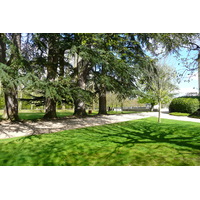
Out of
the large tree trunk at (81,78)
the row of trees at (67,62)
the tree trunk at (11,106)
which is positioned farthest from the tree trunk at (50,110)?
the tree trunk at (11,106)

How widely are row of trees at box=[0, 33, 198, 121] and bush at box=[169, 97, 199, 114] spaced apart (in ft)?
24.6

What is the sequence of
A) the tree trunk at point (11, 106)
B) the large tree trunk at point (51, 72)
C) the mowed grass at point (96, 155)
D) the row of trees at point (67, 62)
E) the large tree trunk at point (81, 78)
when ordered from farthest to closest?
1. the large tree trunk at point (81, 78)
2. the large tree trunk at point (51, 72)
3. the tree trunk at point (11, 106)
4. the row of trees at point (67, 62)
5. the mowed grass at point (96, 155)

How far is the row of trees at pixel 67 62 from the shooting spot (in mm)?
7367

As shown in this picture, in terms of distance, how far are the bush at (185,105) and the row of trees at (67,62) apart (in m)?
7.50

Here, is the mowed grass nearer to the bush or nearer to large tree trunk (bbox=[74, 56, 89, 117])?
large tree trunk (bbox=[74, 56, 89, 117])

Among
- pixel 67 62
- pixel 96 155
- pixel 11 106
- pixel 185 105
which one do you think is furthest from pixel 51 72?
pixel 185 105

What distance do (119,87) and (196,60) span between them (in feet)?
17.4

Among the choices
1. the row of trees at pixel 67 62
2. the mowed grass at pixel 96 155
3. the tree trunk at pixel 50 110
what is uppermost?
the row of trees at pixel 67 62

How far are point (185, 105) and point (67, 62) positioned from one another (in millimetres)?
13194

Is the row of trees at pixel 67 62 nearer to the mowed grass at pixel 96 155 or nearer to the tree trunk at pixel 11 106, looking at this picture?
the tree trunk at pixel 11 106

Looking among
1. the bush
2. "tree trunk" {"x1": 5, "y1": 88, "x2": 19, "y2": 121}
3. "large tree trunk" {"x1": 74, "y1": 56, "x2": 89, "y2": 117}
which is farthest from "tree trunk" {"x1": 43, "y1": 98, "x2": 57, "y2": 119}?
the bush
